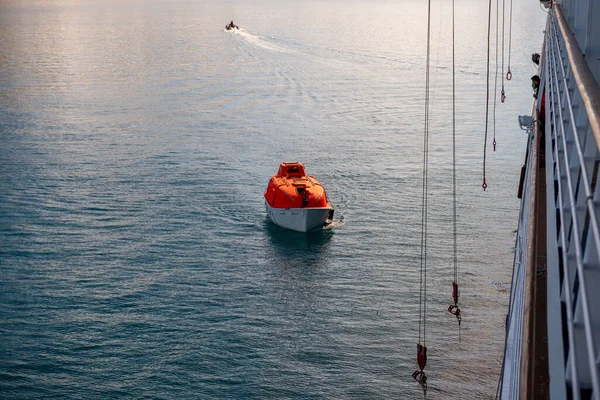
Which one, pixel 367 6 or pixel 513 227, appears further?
pixel 367 6

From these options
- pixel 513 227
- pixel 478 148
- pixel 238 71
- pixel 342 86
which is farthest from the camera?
pixel 238 71

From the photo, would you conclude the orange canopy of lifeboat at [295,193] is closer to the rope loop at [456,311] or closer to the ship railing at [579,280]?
the rope loop at [456,311]

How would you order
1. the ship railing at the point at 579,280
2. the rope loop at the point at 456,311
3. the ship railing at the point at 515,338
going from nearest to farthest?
the ship railing at the point at 579,280 < the ship railing at the point at 515,338 < the rope loop at the point at 456,311

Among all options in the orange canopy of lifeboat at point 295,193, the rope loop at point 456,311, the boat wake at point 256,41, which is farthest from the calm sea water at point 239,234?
the boat wake at point 256,41

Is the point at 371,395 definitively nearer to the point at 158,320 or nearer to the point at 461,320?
the point at 461,320

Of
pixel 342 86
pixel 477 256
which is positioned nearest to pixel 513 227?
pixel 477 256

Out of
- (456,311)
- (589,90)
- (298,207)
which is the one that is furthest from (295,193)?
(589,90)

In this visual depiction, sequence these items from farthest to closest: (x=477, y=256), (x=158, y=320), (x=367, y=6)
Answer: (x=367, y=6), (x=477, y=256), (x=158, y=320)
